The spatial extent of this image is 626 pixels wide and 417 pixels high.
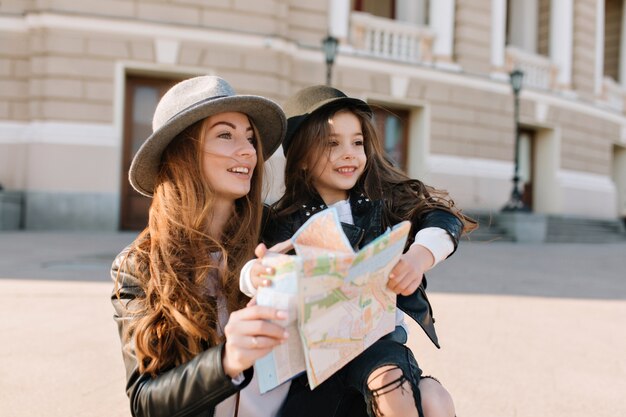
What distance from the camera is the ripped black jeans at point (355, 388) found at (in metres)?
1.41

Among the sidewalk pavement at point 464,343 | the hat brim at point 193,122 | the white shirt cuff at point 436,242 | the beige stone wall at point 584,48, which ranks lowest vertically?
the sidewalk pavement at point 464,343

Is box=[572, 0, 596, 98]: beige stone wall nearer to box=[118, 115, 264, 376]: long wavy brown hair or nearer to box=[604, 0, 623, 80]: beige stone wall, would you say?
box=[604, 0, 623, 80]: beige stone wall

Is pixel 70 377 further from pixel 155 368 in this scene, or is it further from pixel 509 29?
pixel 509 29

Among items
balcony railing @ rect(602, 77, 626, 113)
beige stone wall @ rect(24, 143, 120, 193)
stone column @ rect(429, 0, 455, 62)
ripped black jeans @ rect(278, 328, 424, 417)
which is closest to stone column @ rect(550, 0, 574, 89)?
balcony railing @ rect(602, 77, 626, 113)

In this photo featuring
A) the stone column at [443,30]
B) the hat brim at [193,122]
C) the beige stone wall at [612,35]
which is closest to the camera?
the hat brim at [193,122]

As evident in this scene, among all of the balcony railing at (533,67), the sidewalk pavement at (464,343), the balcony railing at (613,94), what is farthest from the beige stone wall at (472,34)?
the sidewalk pavement at (464,343)

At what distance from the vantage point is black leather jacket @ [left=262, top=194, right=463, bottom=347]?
1.55 m

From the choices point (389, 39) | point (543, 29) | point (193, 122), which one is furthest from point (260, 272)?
point (543, 29)

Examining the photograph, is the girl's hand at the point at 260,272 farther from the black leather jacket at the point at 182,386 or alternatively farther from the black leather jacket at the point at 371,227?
the black leather jacket at the point at 371,227

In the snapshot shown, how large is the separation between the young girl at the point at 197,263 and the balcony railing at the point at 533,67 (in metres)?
14.7

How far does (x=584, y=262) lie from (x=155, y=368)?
8131mm

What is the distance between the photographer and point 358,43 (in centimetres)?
1253

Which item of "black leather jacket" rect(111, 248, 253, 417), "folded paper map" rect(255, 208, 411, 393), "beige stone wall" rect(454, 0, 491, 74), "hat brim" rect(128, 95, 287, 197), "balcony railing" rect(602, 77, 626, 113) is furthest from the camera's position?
"balcony railing" rect(602, 77, 626, 113)

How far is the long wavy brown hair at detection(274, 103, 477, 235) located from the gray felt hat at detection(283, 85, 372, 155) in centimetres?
2
